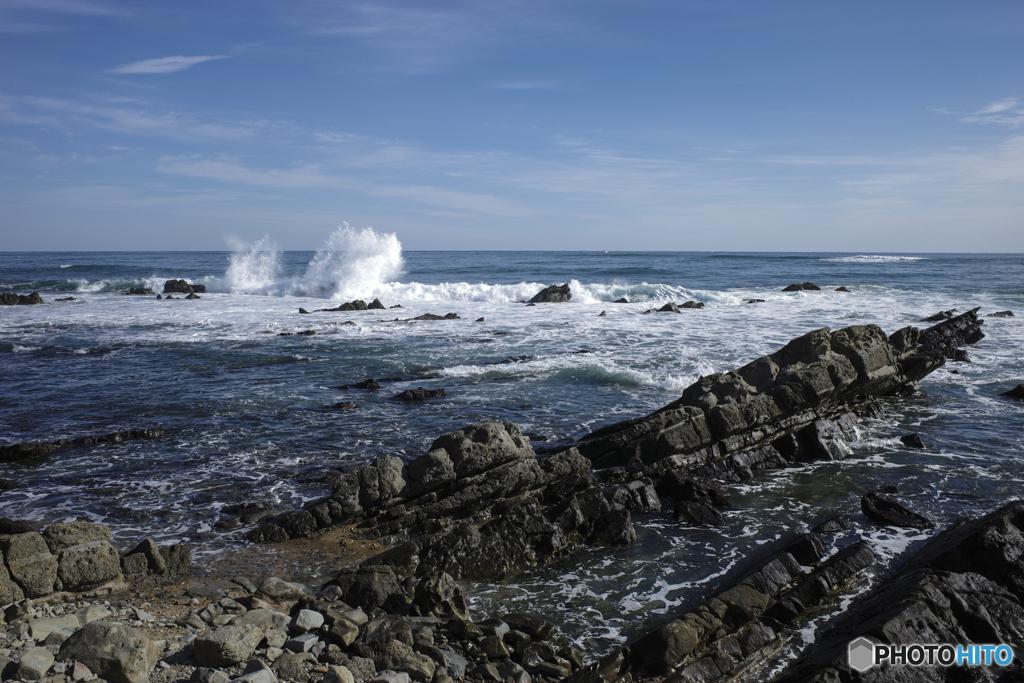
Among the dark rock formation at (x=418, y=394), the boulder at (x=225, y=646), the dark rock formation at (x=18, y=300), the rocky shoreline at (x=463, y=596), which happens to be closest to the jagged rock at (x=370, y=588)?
the rocky shoreline at (x=463, y=596)

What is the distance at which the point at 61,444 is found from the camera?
10414mm

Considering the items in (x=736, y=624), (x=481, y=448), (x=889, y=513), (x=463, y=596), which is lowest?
(x=463, y=596)

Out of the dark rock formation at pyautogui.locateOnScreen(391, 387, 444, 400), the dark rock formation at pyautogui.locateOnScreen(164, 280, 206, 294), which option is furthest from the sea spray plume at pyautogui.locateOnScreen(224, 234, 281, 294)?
the dark rock formation at pyautogui.locateOnScreen(391, 387, 444, 400)

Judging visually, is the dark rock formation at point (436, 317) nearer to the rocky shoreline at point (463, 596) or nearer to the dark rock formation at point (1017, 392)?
the rocky shoreline at point (463, 596)

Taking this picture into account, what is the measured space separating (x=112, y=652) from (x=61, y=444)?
7783 millimetres

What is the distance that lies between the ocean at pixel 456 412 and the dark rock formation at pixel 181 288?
33.7 ft

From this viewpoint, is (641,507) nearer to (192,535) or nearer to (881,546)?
(881,546)

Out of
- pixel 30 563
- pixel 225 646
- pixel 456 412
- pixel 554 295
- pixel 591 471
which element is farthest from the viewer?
pixel 554 295

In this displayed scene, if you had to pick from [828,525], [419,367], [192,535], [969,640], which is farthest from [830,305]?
[192,535]

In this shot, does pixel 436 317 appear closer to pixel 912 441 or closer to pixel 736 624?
pixel 912 441

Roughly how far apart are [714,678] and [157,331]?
24837 mm

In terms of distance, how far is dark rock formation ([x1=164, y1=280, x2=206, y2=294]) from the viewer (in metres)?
42.2

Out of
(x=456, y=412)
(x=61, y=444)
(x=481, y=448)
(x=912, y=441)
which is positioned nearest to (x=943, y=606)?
(x=481, y=448)

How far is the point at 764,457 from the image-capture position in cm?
996
